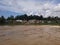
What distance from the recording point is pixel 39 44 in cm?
1273

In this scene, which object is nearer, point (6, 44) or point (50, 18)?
point (6, 44)

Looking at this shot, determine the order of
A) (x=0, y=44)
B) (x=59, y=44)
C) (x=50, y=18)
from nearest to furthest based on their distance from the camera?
(x=0, y=44) → (x=59, y=44) → (x=50, y=18)

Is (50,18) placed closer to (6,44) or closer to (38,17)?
(38,17)

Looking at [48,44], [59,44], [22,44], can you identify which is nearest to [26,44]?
[22,44]

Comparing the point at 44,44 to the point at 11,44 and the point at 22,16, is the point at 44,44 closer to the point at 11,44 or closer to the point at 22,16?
the point at 11,44

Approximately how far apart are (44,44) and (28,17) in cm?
7677

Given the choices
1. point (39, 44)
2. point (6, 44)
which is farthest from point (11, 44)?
point (39, 44)

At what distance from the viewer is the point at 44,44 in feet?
42.2

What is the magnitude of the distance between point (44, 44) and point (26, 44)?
165 cm

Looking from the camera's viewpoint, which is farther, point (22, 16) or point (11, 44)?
point (22, 16)

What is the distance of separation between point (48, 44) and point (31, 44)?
157cm

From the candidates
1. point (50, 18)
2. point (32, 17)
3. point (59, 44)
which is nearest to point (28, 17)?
point (32, 17)

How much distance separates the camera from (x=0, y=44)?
12273mm

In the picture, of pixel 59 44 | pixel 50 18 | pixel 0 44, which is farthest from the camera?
pixel 50 18
